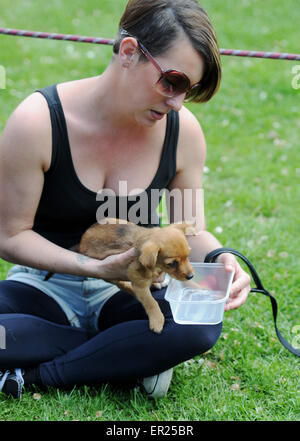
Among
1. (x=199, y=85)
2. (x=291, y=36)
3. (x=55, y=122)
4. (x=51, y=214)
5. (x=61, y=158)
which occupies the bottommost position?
(x=51, y=214)

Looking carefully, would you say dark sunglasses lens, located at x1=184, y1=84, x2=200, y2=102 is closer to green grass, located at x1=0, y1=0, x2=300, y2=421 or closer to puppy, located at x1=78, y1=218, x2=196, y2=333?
puppy, located at x1=78, y1=218, x2=196, y2=333

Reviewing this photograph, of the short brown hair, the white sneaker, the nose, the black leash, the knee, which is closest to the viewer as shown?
the short brown hair

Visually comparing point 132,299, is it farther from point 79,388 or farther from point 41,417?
point 41,417

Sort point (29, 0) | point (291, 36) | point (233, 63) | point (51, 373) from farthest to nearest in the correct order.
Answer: point (29, 0), point (291, 36), point (233, 63), point (51, 373)

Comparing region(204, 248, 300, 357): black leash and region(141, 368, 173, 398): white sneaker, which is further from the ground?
region(204, 248, 300, 357): black leash

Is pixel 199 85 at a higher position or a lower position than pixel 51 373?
higher

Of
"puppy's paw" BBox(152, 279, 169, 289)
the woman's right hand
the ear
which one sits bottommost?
"puppy's paw" BBox(152, 279, 169, 289)

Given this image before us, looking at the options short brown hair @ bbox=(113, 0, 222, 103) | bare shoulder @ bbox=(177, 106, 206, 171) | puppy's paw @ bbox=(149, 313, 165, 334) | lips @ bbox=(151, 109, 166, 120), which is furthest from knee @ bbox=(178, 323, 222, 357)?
short brown hair @ bbox=(113, 0, 222, 103)

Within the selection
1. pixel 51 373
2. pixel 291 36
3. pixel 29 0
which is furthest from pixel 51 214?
pixel 29 0

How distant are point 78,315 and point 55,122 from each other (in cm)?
87

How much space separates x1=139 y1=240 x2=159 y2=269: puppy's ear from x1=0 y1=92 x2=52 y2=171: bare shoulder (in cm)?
56

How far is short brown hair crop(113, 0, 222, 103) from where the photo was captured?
2055 millimetres

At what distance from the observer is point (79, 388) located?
96.2 inches

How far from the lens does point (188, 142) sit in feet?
8.45
